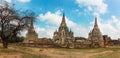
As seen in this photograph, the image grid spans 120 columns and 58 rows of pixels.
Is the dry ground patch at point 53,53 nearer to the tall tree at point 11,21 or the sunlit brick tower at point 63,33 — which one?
the tall tree at point 11,21

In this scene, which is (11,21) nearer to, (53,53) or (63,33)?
(53,53)

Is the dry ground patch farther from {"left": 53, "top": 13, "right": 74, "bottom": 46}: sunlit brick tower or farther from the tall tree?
{"left": 53, "top": 13, "right": 74, "bottom": 46}: sunlit brick tower

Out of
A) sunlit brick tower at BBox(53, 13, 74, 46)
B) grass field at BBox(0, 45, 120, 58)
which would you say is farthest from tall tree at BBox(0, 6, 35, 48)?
sunlit brick tower at BBox(53, 13, 74, 46)

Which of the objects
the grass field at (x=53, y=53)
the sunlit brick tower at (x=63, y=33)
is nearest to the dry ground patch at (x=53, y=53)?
the grass field at (x=53, y=53)

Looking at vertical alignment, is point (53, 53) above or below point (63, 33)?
below

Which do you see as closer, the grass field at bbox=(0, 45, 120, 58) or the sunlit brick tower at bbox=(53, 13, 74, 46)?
the grass field at bbox=(0, 45, 120, 58)

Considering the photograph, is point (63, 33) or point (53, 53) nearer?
point (53, 53)

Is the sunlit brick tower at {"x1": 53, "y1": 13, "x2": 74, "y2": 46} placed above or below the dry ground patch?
above

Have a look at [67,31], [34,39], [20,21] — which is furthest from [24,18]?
[67,31]

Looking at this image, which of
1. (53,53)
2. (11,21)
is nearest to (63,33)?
(53,53)

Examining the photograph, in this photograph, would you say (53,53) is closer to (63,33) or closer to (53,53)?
(53,53)

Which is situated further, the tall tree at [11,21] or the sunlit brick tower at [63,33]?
the sunlit brick tower at [63,33]

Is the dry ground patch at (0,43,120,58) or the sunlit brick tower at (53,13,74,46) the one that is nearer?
the dry ground patch at (0,43,120,58)

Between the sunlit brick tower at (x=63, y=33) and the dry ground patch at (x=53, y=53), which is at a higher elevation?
the sunlit brick tower at (x=63, y=33)
